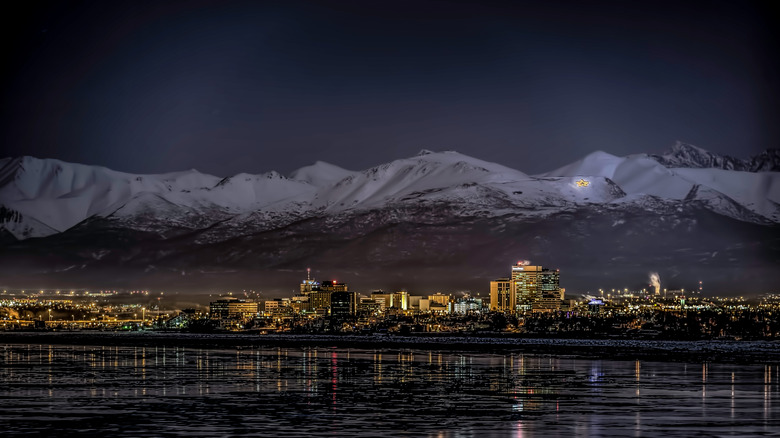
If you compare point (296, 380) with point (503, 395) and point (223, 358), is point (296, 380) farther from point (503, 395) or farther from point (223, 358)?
point (223, 358)

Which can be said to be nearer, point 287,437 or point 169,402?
point 287,437

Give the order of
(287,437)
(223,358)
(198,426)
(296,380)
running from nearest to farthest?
1. (287,437)
2. (198,426)
3. (296,380)
4. (223,358)

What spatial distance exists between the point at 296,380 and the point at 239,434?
35438 millimetres

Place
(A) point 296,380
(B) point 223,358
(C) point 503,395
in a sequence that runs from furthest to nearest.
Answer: (B) point 223,358 → (A) point 296,380 → (C) point 503,395

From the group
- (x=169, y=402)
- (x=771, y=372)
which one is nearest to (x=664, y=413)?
(x=169, y=402)

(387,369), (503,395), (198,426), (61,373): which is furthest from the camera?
(387,369)

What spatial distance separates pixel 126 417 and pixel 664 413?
2941cm

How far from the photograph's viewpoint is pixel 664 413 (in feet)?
204

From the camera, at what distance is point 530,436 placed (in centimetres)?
5238

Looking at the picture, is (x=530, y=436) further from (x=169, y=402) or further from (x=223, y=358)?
(x=223, y=358)

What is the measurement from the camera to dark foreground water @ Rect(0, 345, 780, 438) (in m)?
55.3

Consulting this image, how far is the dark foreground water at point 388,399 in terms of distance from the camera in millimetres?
55312

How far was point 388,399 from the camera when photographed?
232ft

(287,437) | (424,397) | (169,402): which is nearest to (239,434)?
(287,437)
